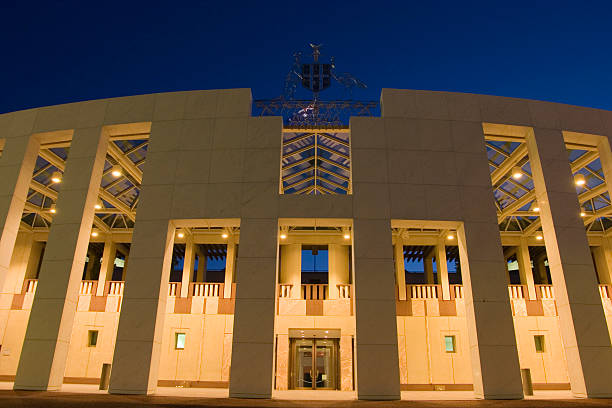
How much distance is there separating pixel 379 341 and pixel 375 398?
1.42 metres

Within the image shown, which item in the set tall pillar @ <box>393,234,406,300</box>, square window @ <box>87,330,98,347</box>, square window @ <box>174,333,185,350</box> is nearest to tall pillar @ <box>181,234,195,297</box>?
square window @ <box>174,333,185,350</box>

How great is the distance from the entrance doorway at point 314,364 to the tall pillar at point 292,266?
7.96 feet

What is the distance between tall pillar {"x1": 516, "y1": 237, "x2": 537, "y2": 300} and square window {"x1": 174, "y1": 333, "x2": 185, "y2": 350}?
16.9 metres

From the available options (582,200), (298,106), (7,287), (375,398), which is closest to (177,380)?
(7,287)

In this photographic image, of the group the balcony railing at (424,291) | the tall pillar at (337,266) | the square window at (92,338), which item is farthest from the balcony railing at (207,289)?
the balcony railing at (424,291)

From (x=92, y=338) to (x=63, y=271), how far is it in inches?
404

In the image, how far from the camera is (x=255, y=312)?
1216cm

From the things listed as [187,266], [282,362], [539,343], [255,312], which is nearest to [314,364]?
[282,362]

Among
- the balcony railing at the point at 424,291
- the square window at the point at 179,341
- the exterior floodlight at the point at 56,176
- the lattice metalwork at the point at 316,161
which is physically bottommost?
the square window at the point at 179,341

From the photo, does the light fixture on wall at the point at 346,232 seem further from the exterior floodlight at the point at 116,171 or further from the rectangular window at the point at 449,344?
the exterior floodlight at the point at 116,171

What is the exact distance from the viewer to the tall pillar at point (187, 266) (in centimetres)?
2164

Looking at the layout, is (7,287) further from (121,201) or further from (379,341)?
Answer: (379,341)

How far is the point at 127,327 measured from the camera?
481 inches

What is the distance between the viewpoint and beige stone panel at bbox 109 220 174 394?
464 inches
